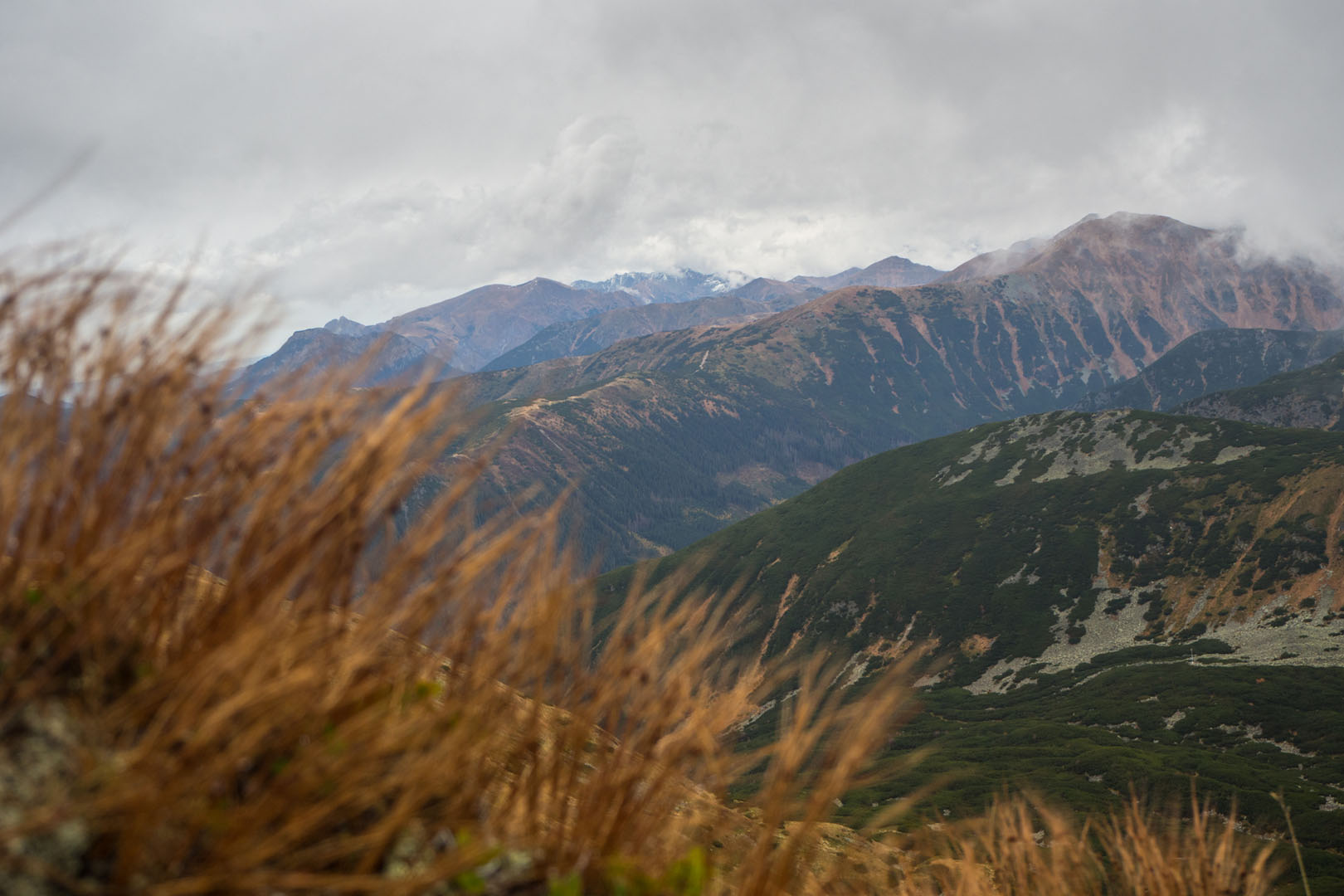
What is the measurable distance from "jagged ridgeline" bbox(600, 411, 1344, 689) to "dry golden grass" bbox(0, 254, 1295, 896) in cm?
9144

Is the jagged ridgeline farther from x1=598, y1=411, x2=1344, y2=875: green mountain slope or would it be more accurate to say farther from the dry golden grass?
the dry golden grass

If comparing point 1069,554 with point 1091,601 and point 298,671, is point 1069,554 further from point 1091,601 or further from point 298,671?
point 298,671

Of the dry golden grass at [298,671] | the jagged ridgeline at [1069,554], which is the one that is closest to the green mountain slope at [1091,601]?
the jagged ridgeline at [1069,554]

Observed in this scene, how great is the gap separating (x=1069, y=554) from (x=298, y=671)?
146 meters

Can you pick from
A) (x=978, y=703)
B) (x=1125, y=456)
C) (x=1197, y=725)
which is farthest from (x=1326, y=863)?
(x=1125, y=456)

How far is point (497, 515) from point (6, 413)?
75.4 inches

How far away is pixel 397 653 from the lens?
9.72ft

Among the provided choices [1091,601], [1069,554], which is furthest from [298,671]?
[1069,554]

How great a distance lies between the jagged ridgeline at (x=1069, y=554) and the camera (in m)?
104

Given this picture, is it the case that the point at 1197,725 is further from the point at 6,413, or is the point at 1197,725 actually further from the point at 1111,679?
the point at 6,413

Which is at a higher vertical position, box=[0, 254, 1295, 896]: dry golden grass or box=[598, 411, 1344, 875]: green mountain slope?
box=[0, 254, 1295, 896]: dry golden grass

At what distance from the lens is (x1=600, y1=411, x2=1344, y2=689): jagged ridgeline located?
103750 mm

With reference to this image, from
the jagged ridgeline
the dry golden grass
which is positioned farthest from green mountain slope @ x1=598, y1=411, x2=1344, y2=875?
the dry golden grass

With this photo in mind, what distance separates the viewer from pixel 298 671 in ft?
7.18
